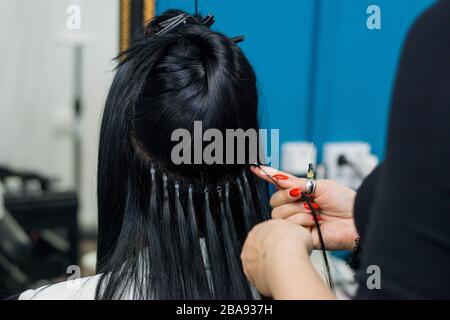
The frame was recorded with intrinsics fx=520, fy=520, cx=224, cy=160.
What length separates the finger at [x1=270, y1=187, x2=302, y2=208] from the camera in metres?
0.83

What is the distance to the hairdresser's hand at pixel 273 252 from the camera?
574mm

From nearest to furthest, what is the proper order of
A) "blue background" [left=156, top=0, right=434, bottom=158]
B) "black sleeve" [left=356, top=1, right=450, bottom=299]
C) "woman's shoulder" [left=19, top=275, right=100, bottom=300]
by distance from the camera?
"black sleeve" [left=356, top=1, right=450, bottom=299] → "woman's shoulder" [left=19, top=275, right=100, bottom=300] → "blue background" [left=156, top=0, right=434, bottom=158]

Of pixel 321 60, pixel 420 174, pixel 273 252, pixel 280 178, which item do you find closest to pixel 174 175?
pixel 280 178

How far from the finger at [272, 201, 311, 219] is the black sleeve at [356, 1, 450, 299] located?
0.33m

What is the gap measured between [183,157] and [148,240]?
0.14 metres

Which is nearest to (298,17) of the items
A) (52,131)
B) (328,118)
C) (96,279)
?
(328,118)

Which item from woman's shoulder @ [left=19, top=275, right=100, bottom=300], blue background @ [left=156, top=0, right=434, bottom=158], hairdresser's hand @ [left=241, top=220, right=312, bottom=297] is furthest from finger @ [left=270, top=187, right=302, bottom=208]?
blue background @ [left=156, top=0, right=434, bottom=158]

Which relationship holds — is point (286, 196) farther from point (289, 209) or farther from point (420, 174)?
point (420, 174)

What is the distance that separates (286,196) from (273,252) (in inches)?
9.9

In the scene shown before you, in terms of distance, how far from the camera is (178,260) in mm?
802

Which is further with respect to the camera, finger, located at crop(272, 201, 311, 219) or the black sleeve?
finger, located at crop(272, 201, 311, 219)

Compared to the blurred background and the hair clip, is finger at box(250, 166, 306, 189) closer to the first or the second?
the hair clip

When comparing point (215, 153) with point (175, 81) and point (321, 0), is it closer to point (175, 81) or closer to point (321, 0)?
point (175, 81)

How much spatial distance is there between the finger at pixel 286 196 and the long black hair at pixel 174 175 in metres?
0.06
